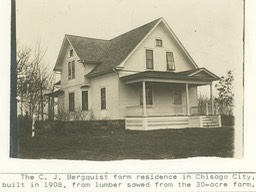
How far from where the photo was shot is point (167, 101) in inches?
237

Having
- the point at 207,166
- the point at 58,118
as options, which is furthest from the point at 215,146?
A: the point at 58,118

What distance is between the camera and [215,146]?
11.3 ft

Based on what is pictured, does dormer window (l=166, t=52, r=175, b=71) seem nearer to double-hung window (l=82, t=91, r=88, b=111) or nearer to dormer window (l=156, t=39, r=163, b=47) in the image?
dormer window (l=156, t=39, r=163, b=47)

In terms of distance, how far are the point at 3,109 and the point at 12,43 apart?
560 mm

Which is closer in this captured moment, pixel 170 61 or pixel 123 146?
pixel 123 146

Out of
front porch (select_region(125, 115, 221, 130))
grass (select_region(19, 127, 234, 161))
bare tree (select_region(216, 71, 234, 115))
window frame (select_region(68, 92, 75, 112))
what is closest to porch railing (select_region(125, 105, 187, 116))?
front porch (select_region(125, 115, 221, 130))

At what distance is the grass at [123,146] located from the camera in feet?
10.6

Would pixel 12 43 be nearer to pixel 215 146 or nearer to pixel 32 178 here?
pixel 32 178

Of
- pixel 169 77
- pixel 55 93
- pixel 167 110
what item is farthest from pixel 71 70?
pixel 167 110

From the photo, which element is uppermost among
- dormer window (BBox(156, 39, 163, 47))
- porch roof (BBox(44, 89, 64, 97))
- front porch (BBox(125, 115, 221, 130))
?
dormer window (BBox(156, 39, 163, 47))

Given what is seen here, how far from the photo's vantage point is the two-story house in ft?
16.9

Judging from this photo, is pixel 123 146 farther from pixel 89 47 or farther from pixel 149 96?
pixel 149 96

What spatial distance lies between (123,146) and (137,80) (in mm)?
2130

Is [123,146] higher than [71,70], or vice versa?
[71,70]
